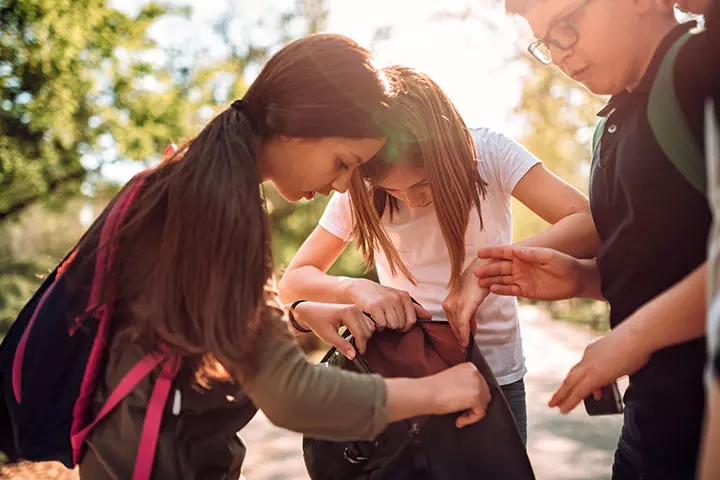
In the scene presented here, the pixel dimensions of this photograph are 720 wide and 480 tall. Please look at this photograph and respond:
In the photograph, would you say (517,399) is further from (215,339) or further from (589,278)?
(215,339)

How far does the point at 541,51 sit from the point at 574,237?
21.0 inches

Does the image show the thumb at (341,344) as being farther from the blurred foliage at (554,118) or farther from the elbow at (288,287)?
the blurred foliage at (554,118)

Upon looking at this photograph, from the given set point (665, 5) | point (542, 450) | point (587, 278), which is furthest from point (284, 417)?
point (542, 450)

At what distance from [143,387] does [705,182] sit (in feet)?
4.04

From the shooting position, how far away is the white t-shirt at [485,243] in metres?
2.06

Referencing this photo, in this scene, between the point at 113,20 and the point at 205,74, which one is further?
the point at 205,74

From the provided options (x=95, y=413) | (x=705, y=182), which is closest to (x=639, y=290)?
(x=705, y=182)

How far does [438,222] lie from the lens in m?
2.08

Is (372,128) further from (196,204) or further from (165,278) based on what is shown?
(165,278)

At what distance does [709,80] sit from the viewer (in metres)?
1.02

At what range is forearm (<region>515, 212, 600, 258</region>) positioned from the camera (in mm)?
1817

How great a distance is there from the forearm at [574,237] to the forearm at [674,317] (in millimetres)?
554

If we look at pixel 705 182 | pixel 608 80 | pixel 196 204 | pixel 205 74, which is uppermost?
pixel 608 80

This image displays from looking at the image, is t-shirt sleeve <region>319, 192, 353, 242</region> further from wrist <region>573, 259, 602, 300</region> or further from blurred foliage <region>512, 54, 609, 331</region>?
blurred foliage <region>512, 54, 609, 331</region>
